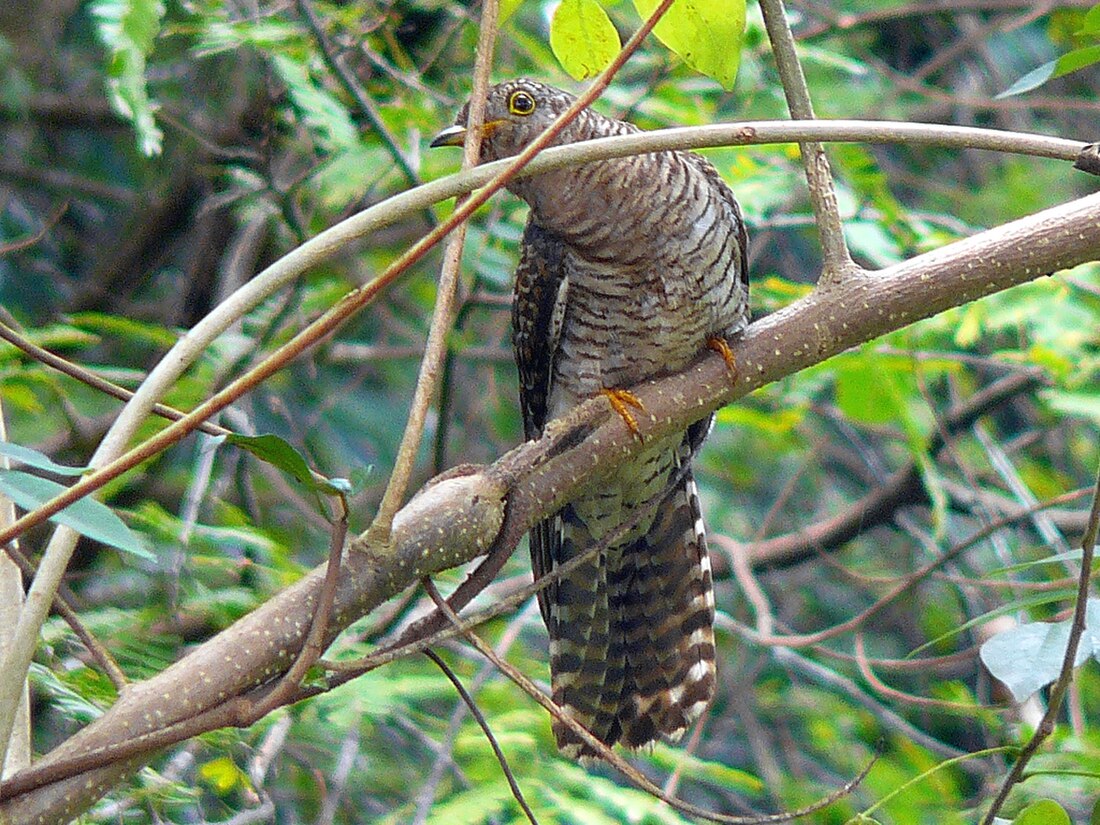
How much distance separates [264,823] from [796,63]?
1745 millimetres

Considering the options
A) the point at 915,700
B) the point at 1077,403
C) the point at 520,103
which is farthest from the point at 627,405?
the point at 1077,403

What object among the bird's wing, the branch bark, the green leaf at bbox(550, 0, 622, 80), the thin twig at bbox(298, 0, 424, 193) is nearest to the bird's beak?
the bird's wing

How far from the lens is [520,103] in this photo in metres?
2.39

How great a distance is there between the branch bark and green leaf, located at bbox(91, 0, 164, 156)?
1.14 m

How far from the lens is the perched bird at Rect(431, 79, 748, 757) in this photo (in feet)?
8.04

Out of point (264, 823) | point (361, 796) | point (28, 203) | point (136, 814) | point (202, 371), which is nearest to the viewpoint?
point (136, 814)

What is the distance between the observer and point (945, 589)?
4965 millimetres

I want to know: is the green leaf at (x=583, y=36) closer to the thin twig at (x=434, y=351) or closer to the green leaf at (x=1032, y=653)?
the thin twig at (x=434, y=351)

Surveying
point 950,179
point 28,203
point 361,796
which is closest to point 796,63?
point 361,796

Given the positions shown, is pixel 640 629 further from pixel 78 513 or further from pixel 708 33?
pixel 78 513

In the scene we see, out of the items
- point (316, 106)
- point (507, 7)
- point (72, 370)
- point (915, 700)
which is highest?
point (316, 106)

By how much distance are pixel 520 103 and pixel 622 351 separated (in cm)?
58

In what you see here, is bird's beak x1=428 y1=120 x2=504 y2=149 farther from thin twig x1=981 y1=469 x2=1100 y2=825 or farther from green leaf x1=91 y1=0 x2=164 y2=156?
thin twig x1=981 y1=469 x2=1100 y2=825

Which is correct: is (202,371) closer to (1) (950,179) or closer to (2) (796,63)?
(2) (796,63)
